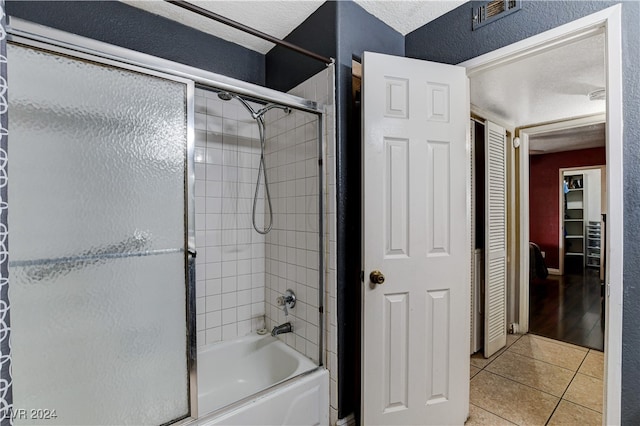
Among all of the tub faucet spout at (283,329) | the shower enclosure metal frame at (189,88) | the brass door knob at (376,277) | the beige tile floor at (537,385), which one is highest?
the shower enclosure metal frame at (189,88)

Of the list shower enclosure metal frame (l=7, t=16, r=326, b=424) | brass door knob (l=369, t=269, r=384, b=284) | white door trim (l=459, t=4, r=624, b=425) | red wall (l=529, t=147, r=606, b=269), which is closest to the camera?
shower enclosure metal frame (l=7, t=16, r=326, b=424)

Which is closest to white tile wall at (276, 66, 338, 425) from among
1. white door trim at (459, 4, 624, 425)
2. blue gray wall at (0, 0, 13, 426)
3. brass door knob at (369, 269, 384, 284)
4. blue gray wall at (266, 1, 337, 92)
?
blue gray wall at (266, 1, 337, 92)

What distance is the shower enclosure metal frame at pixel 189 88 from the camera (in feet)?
3.43

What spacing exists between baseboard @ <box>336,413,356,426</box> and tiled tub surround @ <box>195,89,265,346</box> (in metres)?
0.91

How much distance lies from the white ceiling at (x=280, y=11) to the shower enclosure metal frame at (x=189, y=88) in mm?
595

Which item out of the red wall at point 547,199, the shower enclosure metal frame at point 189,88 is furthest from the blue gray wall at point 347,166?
the red wall at point 547,199

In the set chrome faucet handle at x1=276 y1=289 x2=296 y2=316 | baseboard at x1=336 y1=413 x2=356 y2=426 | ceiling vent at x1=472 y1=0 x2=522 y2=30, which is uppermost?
ceiling vent at x1=472 y1=0 x2=522 y2=30

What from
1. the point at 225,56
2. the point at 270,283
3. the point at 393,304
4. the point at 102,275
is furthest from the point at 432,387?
the point at 225,56

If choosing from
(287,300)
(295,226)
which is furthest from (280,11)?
(287,300)

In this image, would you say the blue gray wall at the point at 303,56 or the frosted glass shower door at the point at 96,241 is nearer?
the frosted glass shower door at the point at 96,241

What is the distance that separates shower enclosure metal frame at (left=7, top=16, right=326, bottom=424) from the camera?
105 cm

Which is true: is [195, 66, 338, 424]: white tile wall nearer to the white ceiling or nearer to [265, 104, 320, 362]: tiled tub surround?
[265, 104, 320, 362]: tiled tub surround

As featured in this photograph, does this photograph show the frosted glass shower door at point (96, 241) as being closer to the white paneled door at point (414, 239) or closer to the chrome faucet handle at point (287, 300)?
the chrome faucet handle at point (287, 300)

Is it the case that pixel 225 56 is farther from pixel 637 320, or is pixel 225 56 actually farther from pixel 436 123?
pixel 637 320
